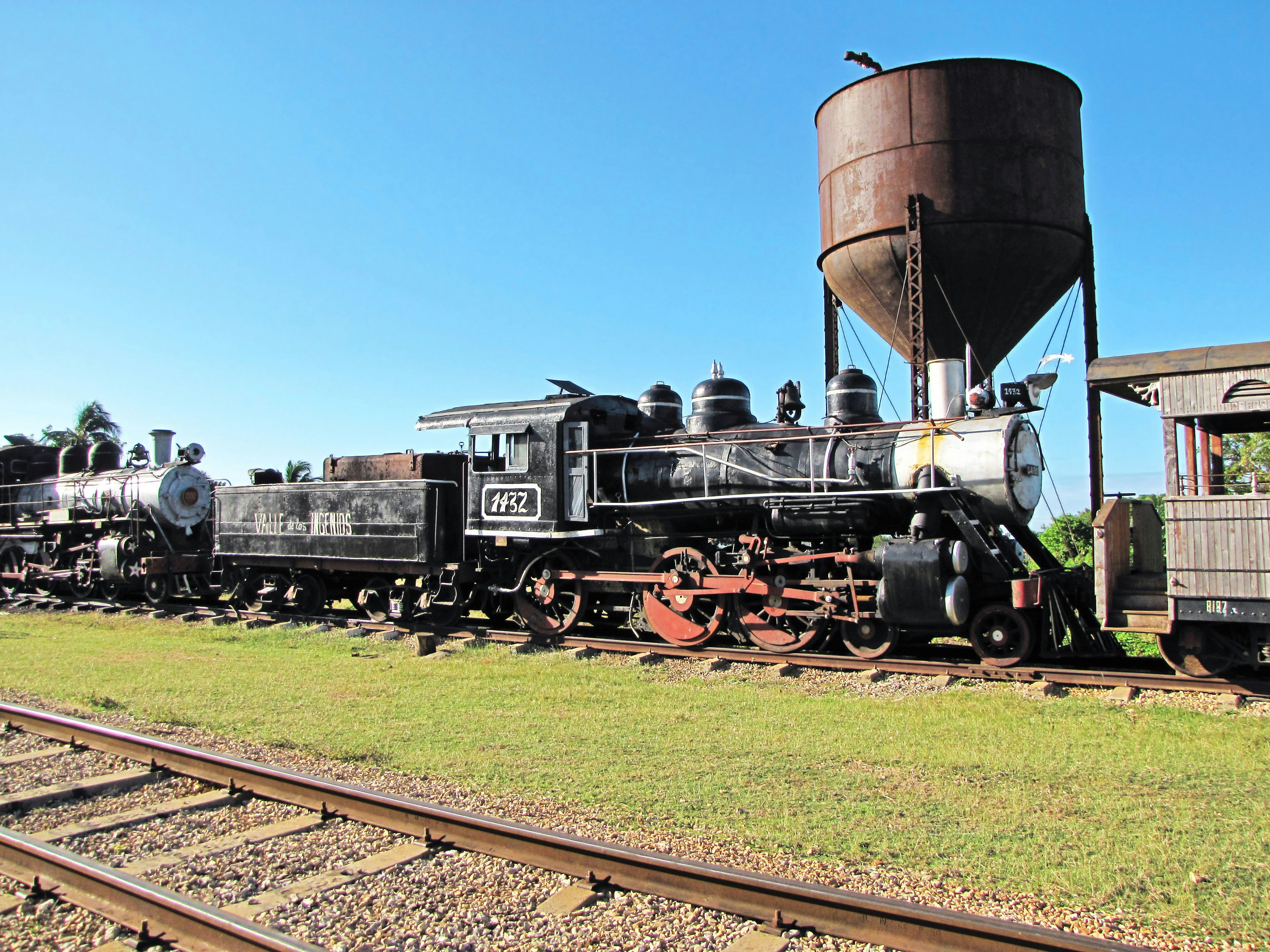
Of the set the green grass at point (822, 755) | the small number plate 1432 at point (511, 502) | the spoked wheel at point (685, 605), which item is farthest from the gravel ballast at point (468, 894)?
the small number plate 1432 at point (511, 502)

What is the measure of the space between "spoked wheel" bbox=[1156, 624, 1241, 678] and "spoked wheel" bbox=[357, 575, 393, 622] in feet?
35.2

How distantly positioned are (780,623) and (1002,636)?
2530 millimetres

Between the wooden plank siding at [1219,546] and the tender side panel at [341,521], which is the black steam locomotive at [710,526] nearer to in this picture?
the tender side panel at [341,521]

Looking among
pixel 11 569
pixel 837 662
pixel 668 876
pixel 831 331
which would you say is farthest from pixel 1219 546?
pixel 11 569

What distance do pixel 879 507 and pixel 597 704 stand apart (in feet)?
13.6

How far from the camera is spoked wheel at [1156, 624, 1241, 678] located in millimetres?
8570

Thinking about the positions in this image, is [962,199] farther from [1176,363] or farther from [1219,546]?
[1219,546]

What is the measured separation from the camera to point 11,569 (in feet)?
67.9

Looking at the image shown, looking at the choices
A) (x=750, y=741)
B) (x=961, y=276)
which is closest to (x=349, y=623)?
(x=750, y=741)

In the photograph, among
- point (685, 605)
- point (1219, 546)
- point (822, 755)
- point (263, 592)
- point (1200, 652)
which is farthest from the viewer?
point (263, 592)

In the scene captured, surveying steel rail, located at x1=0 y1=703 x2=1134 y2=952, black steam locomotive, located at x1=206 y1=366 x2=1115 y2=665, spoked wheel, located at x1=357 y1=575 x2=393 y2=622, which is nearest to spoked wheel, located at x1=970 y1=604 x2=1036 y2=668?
black steam locomotive, located at x1=206 y1=366 x2=1115 y2=665

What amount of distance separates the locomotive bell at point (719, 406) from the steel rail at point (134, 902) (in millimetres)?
8901

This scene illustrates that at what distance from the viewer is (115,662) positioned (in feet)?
35.6

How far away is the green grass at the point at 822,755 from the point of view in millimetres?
4586
